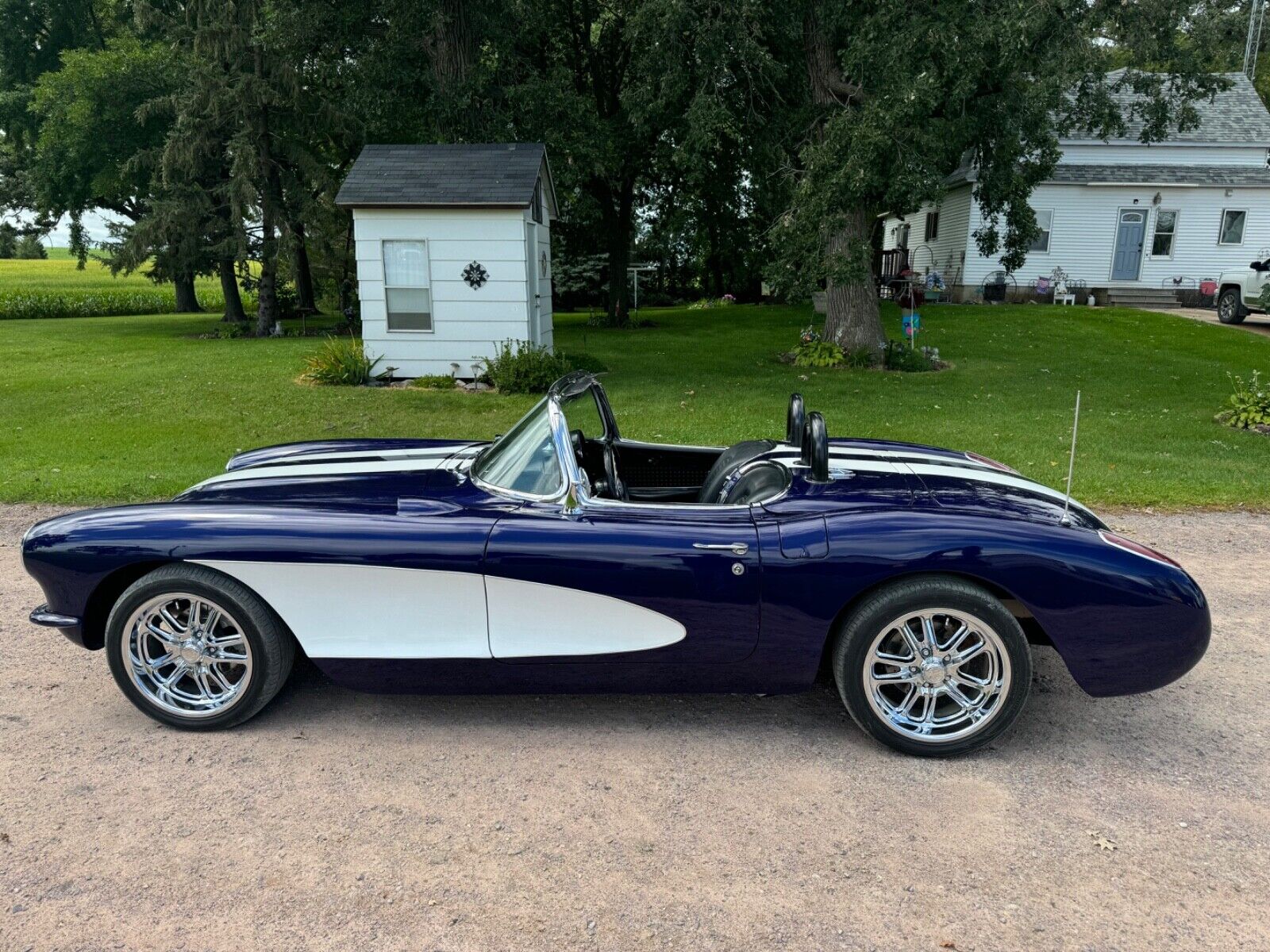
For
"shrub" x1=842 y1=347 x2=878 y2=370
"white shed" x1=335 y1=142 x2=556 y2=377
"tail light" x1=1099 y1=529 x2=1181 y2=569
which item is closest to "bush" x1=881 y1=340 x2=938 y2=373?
"shrub" x1=842 y1=347 x2=878 y2=370

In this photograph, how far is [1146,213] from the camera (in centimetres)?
2567

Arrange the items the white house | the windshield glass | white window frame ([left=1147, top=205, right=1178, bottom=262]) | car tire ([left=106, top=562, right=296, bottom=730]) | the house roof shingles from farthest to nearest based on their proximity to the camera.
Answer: white window frame ([left=1147, top=205, right=1178, bottom=262]), the white house, the house roof shingles, the windshield glass, car tire ([left=106, top=562, right=296, bottom=730])

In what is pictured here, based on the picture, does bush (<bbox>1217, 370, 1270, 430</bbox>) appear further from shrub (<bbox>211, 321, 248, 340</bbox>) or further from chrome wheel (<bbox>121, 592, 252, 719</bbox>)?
shrub (<bbox>211, 321, 248, 340</bbox>)

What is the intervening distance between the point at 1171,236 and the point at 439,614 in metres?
28.7

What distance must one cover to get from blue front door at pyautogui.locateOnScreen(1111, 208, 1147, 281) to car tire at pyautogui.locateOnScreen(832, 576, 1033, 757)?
26864mm

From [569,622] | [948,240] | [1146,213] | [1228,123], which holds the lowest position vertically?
[569,622]

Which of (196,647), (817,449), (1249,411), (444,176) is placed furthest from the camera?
(444,176)

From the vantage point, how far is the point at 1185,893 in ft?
8.51

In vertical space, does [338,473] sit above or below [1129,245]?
below

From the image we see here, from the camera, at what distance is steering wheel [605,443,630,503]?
3984 mm

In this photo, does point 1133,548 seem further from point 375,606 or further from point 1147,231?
point 1147,231

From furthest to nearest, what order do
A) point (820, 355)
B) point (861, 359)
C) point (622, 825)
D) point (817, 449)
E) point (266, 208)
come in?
point (266, 208)
point (820, 355)
point (861, 359)
point (817, 449)
point (622, 825)

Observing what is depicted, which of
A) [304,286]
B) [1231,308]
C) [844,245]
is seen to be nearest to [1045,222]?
[1231,308]

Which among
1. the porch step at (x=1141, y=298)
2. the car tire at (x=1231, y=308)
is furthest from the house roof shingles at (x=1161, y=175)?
the car tire at (x=1231, y=308)
